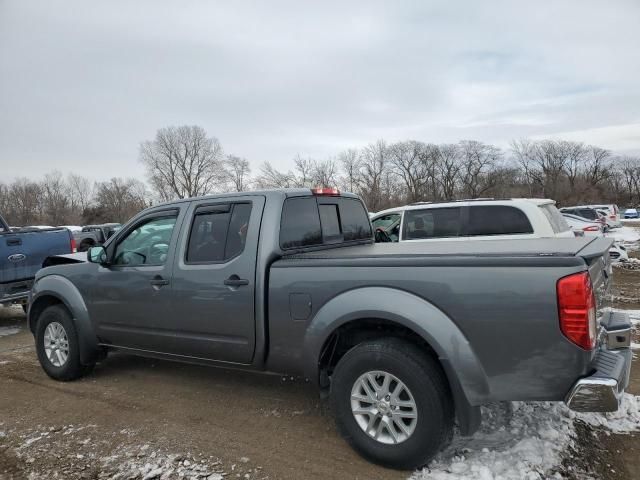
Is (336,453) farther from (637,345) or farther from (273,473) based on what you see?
(637,345)

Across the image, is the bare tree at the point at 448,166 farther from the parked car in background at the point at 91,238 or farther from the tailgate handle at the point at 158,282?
the tailgate handle at the point at 158,282

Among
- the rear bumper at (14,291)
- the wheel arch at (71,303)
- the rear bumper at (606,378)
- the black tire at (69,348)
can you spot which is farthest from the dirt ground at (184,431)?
the rear bumper at (14,291)

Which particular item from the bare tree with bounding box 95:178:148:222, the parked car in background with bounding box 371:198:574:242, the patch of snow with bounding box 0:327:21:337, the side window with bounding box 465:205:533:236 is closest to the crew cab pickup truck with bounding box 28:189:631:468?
the parked car in background with bounding box 371:198:574:242

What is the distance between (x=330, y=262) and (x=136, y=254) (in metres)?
2.18

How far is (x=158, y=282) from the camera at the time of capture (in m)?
4.13

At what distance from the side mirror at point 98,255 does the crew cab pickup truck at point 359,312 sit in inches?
0.5

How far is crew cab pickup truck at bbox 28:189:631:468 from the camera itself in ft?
8.52

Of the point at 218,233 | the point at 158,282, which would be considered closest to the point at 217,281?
the point at 218,233

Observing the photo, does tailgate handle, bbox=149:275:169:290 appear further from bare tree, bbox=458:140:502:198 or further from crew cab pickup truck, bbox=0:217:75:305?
bare tree, bbox=458:140:502:198

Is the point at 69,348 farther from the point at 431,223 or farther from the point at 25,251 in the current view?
the point at 431,223

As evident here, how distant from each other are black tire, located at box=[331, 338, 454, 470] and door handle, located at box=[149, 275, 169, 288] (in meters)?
1.79

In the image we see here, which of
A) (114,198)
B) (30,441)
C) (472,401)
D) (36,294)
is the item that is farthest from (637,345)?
(114,198)

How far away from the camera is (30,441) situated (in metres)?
3.65

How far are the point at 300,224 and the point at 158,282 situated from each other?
136 centimetres
